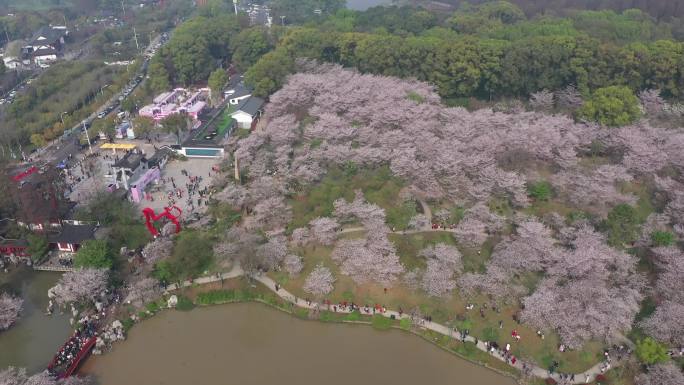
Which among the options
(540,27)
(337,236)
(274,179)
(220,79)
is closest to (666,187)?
(337,236)

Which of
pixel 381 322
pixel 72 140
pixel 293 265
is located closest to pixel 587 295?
pixel 381 322

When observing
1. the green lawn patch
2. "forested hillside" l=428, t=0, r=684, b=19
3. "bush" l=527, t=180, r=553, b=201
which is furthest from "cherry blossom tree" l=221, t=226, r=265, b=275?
"forested hillside" l=428, t=0, r=684, b=19

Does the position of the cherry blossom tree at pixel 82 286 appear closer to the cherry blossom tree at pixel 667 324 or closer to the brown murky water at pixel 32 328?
the brown murky water at pixel 32 328

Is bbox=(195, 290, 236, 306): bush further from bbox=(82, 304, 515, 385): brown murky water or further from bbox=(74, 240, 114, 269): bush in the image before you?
bbox=(74, 240, 114, 269): bush

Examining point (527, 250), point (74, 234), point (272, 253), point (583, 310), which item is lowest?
point (74, 234)

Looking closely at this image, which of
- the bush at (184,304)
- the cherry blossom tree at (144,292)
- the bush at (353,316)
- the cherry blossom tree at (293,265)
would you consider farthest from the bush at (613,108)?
the cherry blossom tree at (144,292)

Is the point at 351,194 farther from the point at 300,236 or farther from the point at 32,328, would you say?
the point at 32,328
